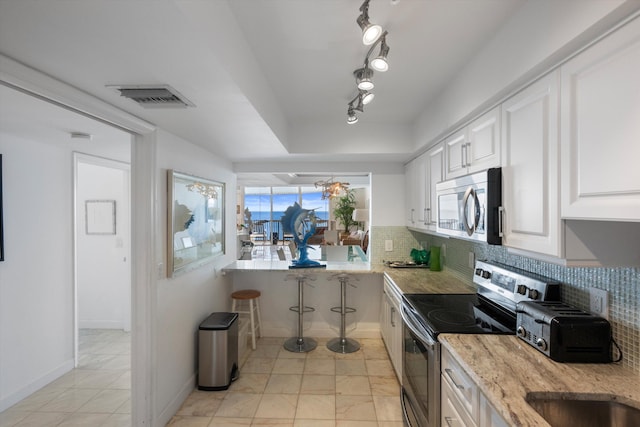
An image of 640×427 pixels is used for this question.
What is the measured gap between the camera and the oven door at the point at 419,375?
1.58m

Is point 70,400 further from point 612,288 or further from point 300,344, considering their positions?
point 612,288

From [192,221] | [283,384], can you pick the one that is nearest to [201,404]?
[283,384]

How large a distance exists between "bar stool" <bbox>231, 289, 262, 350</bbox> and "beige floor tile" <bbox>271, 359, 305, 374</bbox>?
1.52ft

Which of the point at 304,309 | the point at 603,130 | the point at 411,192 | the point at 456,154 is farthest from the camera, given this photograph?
the point at 304,309

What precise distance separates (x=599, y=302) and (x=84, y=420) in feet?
11.0

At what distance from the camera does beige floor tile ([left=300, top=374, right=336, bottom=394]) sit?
254 centimetres

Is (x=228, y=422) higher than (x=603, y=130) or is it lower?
lower

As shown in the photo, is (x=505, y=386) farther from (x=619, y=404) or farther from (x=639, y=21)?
(x=639, y=21)

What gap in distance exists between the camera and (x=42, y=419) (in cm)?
218

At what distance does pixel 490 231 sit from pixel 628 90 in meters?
0.79

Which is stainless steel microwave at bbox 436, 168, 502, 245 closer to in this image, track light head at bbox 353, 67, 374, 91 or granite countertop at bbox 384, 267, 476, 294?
granite countertop at bbox 384, 267, 476, 294

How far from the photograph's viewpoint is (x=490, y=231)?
1.52 m

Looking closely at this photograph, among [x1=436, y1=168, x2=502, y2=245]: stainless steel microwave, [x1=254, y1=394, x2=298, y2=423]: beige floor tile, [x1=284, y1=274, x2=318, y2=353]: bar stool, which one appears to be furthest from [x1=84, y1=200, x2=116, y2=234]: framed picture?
[x1=436, y1=168, x2=502, y2=245]: stainless steel microwave

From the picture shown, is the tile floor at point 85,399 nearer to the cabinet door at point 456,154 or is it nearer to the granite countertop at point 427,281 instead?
the granite countertop at point 427,281
